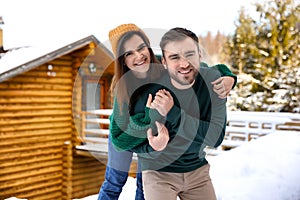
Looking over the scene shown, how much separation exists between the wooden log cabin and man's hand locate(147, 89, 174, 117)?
523 cm

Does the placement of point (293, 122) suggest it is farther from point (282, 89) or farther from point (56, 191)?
point (56, 191)

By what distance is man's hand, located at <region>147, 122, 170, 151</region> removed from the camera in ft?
3.15

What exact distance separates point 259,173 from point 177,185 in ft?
5.04

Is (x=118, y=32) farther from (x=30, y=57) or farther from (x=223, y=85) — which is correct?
(x=30, y=57)

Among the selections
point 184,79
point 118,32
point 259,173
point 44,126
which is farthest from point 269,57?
point 184,79

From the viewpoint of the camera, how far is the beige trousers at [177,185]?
105cm

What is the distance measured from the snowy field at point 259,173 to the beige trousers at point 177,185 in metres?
0.99

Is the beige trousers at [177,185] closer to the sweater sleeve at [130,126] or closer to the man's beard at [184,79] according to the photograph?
the sweater sleeve at [130,126]

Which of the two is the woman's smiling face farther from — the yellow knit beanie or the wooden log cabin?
the wooden log cabin

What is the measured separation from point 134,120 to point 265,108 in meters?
7.33

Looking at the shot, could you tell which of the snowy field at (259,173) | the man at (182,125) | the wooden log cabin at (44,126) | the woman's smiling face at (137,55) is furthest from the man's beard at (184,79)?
the wooden log cabin at (44,126)

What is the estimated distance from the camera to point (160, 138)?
3.14ft

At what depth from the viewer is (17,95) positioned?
6797 millimetres

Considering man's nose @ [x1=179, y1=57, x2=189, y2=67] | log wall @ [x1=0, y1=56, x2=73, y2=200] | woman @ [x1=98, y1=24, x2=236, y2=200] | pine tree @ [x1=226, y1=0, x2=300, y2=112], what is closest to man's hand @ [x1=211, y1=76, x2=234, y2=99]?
woman @ [x1=98, y1=24, x2=236, y2=200]
